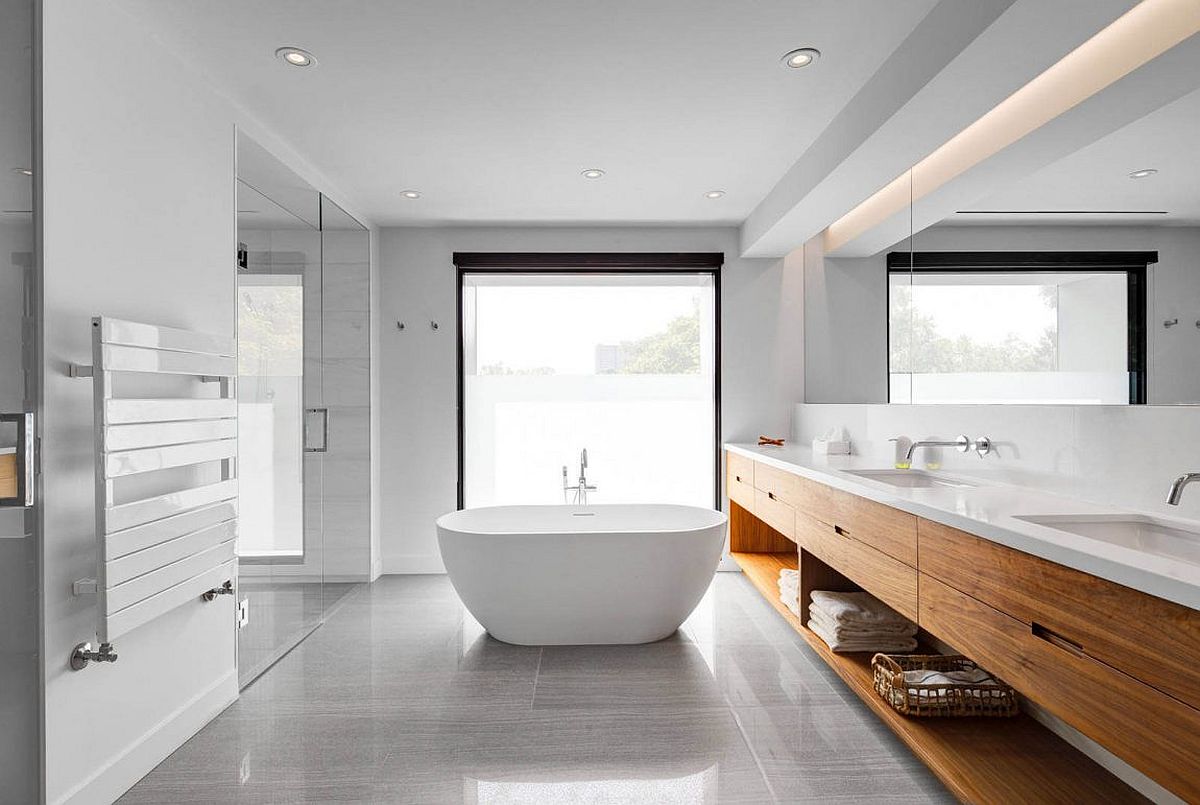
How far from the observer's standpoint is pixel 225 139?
117 inches

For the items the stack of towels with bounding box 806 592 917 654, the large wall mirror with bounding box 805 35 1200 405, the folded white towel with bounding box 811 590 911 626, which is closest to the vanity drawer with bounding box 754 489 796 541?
the folded white towel with bounding box 811 590 911 626

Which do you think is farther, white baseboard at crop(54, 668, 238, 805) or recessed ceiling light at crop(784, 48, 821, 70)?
recessed ceiling light at crop(784, 48, 821, 70)

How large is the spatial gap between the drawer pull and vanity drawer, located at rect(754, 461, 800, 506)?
6.01ft

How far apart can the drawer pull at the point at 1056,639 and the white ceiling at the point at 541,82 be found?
5.99 feet

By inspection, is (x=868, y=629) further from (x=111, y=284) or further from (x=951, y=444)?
(x=111, y=284)

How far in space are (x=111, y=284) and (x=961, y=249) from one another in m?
3.05

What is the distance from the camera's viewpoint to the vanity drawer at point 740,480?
4418mm

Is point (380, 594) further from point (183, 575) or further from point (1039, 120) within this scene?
point (1039, 120)

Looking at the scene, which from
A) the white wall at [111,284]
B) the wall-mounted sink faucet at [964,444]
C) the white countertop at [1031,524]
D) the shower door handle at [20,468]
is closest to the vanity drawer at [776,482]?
the white countertop at [1031,524]

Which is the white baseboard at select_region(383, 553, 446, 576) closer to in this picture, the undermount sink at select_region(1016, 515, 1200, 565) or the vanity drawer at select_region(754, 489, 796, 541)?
the vanity drawer at select_region(754, 489, 796, 541)

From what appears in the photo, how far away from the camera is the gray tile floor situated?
226cm

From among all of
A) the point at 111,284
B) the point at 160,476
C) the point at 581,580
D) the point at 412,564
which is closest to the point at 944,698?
the point at 581,580

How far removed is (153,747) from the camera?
2.40 m

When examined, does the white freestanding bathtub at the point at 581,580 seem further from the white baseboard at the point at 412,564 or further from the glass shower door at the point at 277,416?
the white baseboard at the point at 412,564
